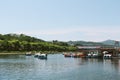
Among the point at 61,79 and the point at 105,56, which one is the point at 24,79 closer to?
the point at 61,79

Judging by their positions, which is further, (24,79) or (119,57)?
(119,57)

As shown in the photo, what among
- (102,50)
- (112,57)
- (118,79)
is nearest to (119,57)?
(112,57)

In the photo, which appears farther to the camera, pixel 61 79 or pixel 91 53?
pixel 91 53

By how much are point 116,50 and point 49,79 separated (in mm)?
90683

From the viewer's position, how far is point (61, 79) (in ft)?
212

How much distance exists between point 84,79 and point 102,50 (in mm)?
91853

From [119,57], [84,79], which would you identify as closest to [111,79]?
[84,79]

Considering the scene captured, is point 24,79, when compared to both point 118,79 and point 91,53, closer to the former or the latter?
point 118,79

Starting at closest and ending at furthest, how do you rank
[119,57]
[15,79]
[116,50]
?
[15,79] < [119,57] < [116,50]

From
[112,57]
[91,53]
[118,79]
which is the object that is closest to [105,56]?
[112,57]

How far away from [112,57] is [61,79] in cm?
8273

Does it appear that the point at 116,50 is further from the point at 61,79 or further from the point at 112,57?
the point at 61,79

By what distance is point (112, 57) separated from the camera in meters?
144

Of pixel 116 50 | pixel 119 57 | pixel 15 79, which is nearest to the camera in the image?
pixel 15 79
